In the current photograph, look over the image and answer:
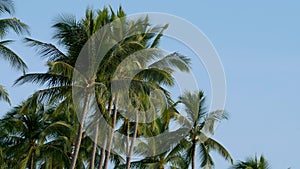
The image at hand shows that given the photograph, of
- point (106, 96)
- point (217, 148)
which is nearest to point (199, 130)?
point (217, 148)

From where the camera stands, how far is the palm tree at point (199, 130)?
34.8 meters

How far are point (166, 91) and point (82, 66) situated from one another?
180 inches

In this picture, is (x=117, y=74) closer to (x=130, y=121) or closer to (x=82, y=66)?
(x=82, y=66)

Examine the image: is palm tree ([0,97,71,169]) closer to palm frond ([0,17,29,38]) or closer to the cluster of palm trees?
the cluster of palm trees

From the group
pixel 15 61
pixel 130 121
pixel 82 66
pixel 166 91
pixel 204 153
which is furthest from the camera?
pixel 204 153

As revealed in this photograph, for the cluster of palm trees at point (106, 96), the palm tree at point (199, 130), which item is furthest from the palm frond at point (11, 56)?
the palm tree at point (199, 130)

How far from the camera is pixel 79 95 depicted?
85.9 feet

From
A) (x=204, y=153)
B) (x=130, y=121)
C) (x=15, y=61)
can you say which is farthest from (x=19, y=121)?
(x=15, y=61)

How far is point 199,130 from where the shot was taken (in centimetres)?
3516

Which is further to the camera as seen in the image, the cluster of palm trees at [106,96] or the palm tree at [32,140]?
the palm tree at [32,140]

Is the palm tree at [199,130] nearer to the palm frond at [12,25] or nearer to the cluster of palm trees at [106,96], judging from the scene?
the cluster of palm trees at [106,96]

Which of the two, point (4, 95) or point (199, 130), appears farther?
point (199, 130)

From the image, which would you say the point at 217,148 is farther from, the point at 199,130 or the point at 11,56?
the point at 11,56

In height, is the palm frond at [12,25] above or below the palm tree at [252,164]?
above
